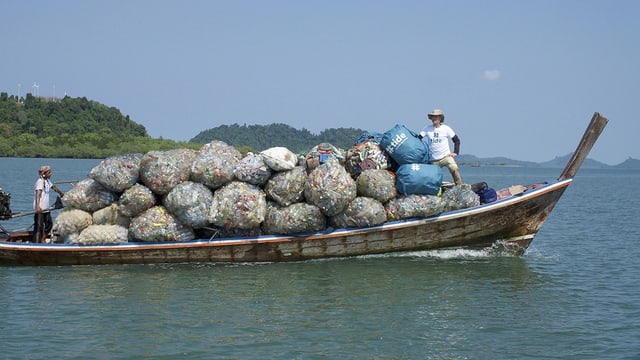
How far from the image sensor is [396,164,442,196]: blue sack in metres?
11.8

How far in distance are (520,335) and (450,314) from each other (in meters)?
1.13

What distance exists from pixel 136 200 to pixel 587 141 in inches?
313

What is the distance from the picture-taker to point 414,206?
39.1 feet

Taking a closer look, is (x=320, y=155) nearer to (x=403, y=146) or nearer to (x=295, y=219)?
(x=295, y=219)

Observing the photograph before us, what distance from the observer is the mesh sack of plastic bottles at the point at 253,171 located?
39.0 ft

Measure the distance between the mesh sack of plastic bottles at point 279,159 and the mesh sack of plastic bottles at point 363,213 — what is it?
47.2 inches

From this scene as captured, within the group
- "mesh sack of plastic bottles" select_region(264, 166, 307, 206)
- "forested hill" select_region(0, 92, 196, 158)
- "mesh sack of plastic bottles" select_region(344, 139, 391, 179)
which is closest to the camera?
"mesh sack of plastic bottles" select_region(264, 166, 307, 206)

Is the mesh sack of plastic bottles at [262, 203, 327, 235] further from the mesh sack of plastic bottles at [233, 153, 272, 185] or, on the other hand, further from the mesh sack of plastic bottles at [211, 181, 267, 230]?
the mesh sack of plastic bottles at [233, 153, 272, 185]

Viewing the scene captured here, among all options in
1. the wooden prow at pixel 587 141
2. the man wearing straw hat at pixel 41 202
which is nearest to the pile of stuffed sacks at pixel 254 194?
the man wearing straw hat at pixel 41 202

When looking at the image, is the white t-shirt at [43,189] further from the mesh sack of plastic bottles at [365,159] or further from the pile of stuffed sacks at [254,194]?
the mesh sack of plastic bottles at [365,159]

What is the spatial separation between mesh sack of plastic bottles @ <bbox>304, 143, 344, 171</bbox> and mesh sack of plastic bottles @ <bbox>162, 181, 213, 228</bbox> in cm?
176

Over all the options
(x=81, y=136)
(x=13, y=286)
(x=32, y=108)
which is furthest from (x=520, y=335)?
(x=32, y=108)

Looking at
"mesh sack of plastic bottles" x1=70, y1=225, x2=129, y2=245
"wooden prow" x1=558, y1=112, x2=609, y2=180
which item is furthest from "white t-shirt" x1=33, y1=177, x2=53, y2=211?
"wooden prow" x1=558, y1=112, x2=609, y2=180

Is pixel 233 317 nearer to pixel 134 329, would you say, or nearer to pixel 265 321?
pixel 265 321
